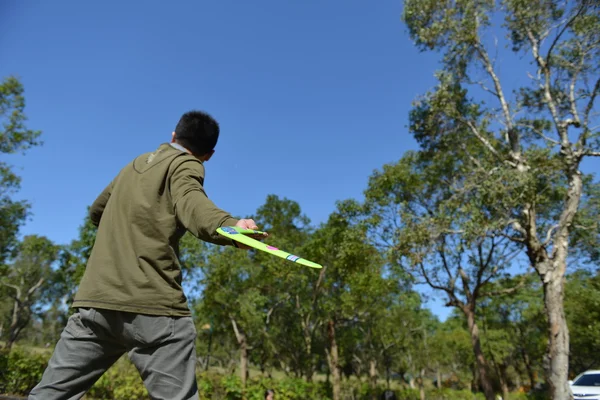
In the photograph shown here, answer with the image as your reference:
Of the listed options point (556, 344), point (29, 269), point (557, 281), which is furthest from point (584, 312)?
point (29, 269)

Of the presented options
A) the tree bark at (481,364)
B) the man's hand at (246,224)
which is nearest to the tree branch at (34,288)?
the tree bark at (481,364)

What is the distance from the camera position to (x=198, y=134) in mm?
1972

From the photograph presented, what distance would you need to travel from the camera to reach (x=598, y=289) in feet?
73.8

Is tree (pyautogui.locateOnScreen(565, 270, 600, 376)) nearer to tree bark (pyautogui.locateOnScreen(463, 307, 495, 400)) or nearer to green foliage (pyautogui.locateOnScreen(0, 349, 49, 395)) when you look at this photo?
tree bark (pyautogui.locateOnScreen(463, 307, 495, 400))

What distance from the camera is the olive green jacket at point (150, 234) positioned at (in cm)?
152

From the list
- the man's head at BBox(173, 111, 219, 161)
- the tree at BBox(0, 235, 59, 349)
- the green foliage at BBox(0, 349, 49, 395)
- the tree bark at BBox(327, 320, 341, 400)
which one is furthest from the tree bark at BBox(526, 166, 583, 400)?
the tree at BBox(0, 235, 59, 349)

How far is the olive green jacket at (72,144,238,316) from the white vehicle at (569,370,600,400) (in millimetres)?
12816

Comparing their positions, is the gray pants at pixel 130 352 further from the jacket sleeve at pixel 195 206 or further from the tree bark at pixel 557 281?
the tree bark at pixel 557 281

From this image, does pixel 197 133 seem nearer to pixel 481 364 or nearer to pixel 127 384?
pixel 127 384

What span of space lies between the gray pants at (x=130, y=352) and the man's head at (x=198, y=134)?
2.76 feet

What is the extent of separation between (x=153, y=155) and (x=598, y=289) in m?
28.0

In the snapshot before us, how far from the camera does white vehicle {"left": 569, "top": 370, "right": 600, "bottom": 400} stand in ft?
34.2

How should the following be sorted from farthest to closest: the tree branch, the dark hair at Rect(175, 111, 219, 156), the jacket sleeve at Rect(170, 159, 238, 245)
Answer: the tree branch
the dark hair at Rect(175, 111, 219, 156)
the jacket sleeve at Rect(170, 159, 238, 245)

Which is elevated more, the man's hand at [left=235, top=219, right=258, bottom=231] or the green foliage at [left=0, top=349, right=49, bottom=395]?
the man's hand at [left=235, top=219, right=258, bottom=231]
